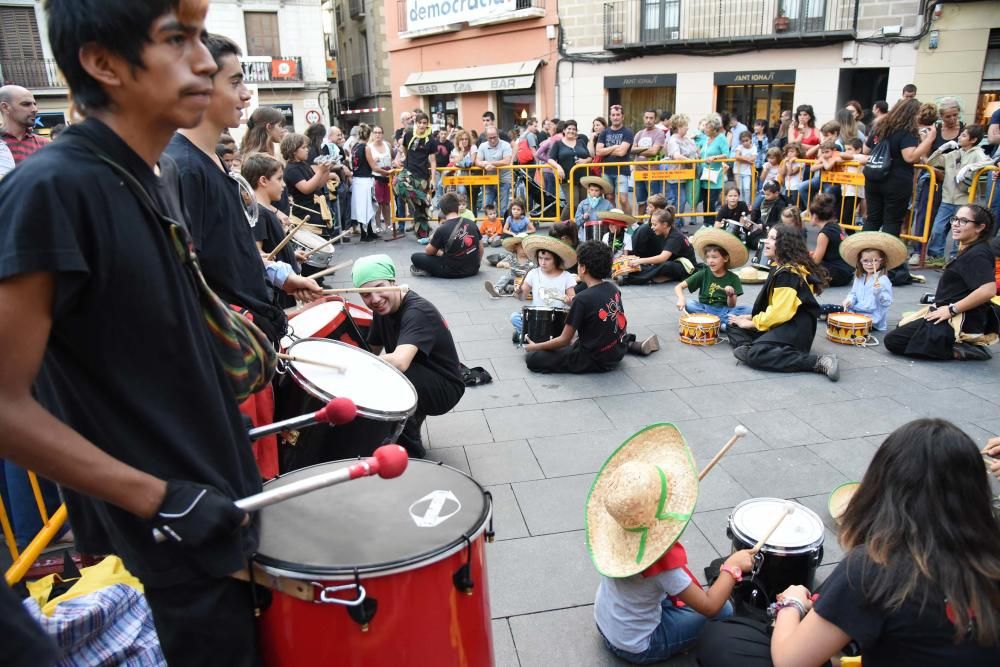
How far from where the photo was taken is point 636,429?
4.91 m

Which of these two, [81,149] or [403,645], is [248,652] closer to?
[403,645]

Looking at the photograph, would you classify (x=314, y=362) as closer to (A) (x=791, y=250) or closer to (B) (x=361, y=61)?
(A) (x=791, y=250)

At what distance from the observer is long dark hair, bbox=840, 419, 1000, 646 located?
1977 mm

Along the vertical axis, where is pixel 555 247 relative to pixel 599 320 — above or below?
above

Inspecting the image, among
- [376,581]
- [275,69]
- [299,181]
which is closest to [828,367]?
[376,581]

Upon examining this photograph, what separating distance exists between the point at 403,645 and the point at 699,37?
2016 centimetres

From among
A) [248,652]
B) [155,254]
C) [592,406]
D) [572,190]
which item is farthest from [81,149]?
[572,190]

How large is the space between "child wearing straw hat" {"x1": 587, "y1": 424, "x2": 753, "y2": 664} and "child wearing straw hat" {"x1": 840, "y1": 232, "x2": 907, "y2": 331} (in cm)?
475

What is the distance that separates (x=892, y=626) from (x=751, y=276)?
23.9 ft

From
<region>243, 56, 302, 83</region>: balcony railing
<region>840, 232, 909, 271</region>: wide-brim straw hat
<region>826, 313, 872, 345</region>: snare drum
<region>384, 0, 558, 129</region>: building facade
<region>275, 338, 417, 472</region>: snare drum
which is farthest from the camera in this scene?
<region>243, 56, 302, 83</region>: balcony railing

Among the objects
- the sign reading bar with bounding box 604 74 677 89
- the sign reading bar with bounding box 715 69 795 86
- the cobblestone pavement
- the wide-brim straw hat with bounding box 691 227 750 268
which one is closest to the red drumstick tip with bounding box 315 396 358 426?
the cobblestone pavement

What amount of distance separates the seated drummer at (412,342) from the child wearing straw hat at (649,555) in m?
1.68

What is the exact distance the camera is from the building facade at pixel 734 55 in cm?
1634

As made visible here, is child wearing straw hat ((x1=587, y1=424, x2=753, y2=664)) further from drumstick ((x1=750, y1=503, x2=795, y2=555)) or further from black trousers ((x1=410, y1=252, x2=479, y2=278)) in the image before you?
black trousers ((x1=410, y1=252, x2=479, y2=278))
